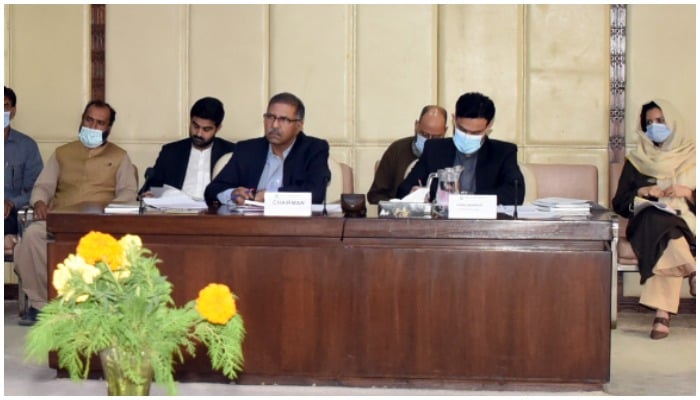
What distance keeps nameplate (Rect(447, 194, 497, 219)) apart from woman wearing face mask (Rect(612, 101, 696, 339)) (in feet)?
5.89

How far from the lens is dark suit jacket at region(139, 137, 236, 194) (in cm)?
611

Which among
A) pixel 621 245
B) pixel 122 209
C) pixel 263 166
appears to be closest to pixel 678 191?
pixel 621 245

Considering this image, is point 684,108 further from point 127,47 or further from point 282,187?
point 127,47

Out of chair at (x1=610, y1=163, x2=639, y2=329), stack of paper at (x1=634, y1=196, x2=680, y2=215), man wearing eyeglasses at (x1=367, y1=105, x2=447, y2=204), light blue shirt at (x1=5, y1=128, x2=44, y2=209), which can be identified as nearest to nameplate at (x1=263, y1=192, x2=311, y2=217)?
chair at (x1=610, y1=163, x2=639, y2=329)

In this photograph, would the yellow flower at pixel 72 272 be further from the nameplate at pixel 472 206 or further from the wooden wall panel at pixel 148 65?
the wooden wall panel at pixel 148 65

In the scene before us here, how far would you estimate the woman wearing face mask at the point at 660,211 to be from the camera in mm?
5535

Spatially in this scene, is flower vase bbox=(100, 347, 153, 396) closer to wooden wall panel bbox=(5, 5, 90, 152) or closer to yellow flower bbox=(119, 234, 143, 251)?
yellow flower bbox=(119, 234, 143, 251)

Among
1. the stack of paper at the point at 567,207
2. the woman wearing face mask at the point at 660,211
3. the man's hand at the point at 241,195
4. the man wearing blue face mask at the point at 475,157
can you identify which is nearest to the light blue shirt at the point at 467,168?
the man wearing blue face mask at the point at 475,157

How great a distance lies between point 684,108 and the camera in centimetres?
638

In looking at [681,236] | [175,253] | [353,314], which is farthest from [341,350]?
[681,236]

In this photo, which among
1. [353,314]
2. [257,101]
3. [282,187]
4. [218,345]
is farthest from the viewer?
[257,101]

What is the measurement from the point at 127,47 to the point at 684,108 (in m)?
3.29

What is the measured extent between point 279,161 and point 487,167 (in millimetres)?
969

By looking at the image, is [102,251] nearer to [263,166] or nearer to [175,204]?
[175,204]
